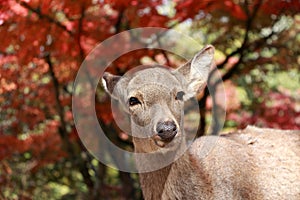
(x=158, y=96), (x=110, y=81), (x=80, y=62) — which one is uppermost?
(x=158, y=96)

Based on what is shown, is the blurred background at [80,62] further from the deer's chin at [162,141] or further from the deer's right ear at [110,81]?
the deer's chin at [162,141]

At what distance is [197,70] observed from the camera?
16.9 ft

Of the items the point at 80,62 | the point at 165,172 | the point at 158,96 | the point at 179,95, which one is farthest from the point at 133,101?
the point at 80,62

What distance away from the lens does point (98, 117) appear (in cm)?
880

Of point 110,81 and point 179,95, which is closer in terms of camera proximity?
point 179,95

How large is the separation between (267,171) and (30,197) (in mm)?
6088

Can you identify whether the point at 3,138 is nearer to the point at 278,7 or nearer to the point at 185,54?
the point at 185,54

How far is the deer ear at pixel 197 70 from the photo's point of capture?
5.09 m

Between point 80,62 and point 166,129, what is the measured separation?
4126 millimetres

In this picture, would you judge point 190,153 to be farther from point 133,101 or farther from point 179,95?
point 133,101

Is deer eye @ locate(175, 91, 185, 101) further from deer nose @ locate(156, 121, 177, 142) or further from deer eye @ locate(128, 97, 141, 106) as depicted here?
deer nose @ locate(156, 121, 177, 142)

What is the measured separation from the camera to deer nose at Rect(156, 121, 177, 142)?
4324 mm

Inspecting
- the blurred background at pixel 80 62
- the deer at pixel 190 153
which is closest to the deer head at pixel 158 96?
the deer at pixel 190 153

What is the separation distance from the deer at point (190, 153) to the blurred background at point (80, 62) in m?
2.31
